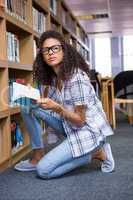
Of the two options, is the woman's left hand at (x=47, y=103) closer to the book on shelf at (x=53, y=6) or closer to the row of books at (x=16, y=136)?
the row of books at (x=16, y=136)

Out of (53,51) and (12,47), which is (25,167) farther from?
(12,47)

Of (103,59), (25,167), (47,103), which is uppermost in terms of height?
(103,59)

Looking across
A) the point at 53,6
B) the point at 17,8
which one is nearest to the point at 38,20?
the point at 17,8

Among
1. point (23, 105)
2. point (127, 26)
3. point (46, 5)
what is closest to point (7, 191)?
point (23, 105)

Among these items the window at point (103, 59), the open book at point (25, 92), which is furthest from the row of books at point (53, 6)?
the window at point (103, 59)

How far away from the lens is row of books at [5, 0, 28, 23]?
8.87 feet

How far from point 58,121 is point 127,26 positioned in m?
7.54

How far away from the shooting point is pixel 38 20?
3541mm

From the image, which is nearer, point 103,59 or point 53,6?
point 53,6

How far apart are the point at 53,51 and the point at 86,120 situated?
444mm

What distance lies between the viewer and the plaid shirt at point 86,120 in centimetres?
200

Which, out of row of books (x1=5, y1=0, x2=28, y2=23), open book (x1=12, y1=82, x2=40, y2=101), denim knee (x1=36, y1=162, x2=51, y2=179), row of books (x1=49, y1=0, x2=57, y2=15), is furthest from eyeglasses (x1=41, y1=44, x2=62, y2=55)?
row of books (x1=49, y1=0, x2=57, y2=15)

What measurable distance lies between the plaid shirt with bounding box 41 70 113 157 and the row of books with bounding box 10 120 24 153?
843 mm

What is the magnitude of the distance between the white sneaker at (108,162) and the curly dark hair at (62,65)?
491 millimetres
